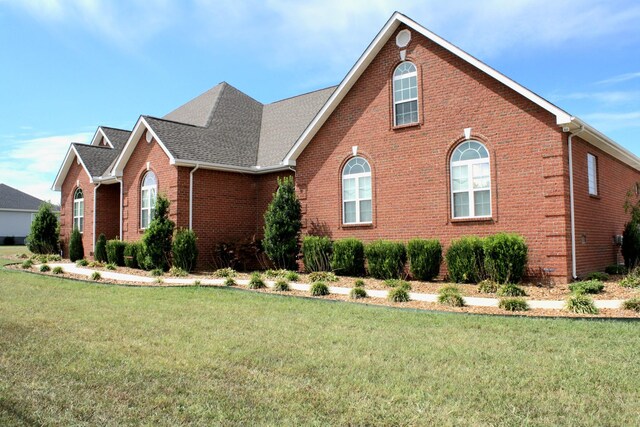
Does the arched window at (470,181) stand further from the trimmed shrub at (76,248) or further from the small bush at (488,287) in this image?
the trimmed shrub at (76,248)

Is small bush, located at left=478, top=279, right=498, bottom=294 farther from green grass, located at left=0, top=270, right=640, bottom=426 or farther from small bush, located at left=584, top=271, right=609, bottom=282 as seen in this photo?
green grass, located at left=0, top=270, right=640, bottom=426

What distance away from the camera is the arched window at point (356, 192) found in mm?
16484

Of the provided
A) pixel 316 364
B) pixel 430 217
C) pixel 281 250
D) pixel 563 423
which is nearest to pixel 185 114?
pixel 281 250

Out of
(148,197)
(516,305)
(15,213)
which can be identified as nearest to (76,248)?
(148,197)

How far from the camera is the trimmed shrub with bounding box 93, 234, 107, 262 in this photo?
2200 centimetres

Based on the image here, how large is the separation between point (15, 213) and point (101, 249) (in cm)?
3806

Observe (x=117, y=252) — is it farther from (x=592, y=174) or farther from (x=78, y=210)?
(x=592, y=174)

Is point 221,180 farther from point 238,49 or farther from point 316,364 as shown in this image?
point 316,364

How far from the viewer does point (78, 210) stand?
26.0m

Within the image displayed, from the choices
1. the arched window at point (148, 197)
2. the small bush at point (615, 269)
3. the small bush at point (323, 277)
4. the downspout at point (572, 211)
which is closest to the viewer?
the downspout at point (572, 211)

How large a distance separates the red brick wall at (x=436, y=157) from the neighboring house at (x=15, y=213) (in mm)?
45762

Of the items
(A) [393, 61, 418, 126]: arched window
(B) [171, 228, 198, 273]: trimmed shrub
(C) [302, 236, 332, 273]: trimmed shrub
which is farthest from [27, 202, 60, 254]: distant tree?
(A) [393, 61, 418, 126]: arched window

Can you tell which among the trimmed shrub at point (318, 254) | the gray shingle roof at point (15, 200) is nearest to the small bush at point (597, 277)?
the trimmed shrub at point (318, 254)

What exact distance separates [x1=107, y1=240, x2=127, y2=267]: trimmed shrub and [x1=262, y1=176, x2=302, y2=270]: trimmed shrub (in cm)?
644
